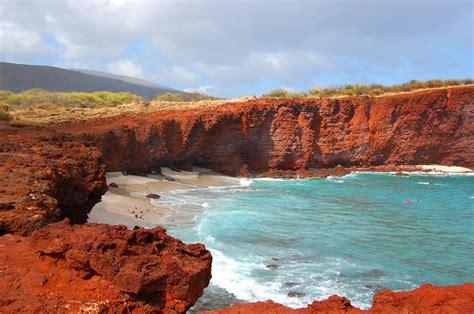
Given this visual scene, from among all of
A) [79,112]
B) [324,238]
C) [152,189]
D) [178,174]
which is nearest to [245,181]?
[178,174]

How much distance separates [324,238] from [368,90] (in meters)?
37.5

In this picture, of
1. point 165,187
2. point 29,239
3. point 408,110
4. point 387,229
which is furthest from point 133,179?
point 408,110

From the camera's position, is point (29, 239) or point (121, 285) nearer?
point (121, 285)

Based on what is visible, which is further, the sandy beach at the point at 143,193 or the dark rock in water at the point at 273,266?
the sandy beach at the point at 143,193

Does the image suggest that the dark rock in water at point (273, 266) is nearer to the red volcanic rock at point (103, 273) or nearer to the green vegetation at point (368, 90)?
the red volcanic rock at point (103, 273)

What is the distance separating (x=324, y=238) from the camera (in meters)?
17.2

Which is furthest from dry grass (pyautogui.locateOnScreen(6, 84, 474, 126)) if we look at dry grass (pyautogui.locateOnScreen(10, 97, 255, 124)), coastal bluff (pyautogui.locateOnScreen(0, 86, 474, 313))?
coastal bluff (pyautogui.locateOnScreen(0, 86, 474, 313))

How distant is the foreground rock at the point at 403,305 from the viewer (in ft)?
14.7

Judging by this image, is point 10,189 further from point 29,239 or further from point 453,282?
point 453,282

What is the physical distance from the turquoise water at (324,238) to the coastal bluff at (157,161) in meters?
4.84

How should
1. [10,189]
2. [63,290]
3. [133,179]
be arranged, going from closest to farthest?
[63,290]
[10,189]
[133,179]

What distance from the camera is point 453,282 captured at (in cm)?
1270

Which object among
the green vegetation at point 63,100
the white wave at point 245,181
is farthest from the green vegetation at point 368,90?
the green vegetation at point 63,100

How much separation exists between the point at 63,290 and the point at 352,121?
132ft
